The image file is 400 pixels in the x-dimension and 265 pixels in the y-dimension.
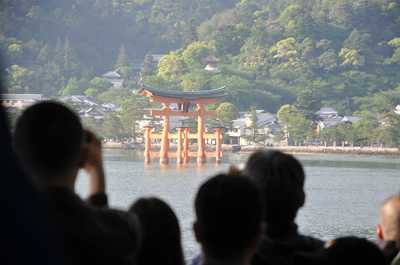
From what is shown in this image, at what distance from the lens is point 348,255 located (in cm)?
132

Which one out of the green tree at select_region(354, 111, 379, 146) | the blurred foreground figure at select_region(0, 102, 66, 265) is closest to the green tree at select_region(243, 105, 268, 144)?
the green tree at select_region(354, 111, 379, 146)

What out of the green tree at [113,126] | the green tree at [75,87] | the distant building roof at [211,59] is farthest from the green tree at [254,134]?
the green tree at [75,87]

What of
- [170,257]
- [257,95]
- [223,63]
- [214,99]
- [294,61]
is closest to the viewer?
[170,257]

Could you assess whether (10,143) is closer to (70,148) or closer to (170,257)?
(70,148)

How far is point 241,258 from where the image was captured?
3.98ft

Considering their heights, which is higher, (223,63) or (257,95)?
(223,63)

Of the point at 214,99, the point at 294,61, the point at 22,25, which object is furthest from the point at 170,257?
the point at 22,25

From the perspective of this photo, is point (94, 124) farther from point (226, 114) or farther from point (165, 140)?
point (165, 140)

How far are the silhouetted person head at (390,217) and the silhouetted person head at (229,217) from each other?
1.56 ft

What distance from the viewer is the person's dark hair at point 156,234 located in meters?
1.33

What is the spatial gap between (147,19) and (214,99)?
4584 centimetres

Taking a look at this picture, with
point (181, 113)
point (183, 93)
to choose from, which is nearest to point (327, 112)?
point (181, 113)

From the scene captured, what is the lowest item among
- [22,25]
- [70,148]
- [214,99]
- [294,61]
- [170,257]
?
[170,257]

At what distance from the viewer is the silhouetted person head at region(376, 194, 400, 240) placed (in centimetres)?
151
